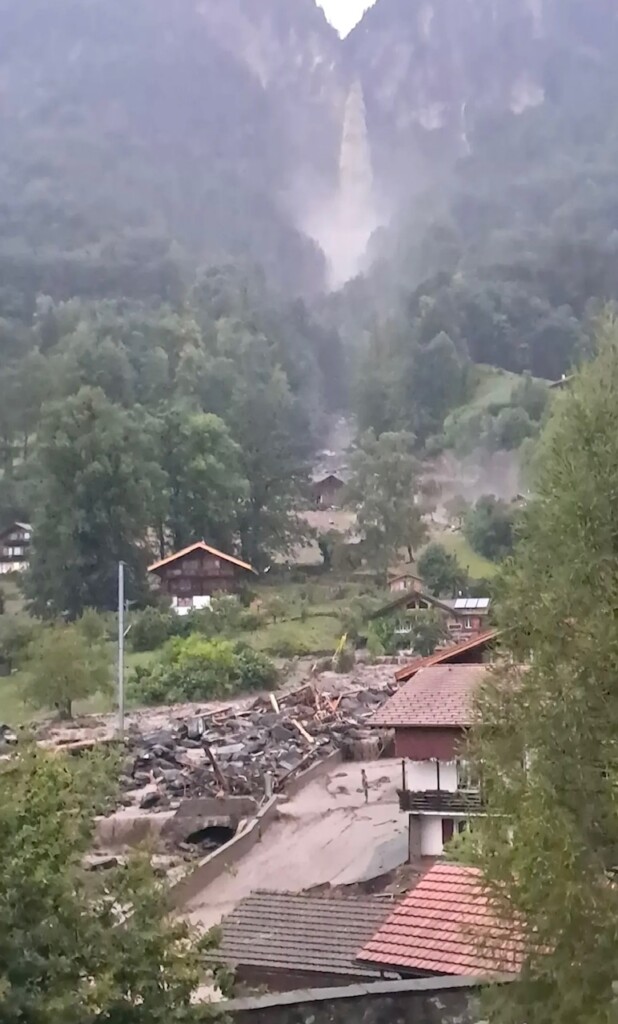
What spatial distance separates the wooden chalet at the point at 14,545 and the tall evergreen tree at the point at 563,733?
43665mm

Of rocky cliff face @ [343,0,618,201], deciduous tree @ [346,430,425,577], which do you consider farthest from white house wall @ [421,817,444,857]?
rocky cliff face @ [343,0,618,201]

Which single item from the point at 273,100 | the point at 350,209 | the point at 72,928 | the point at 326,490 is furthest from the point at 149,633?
the point at 273,100

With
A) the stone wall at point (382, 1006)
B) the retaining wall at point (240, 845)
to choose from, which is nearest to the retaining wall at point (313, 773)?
the retaining wall at point (240, 845)

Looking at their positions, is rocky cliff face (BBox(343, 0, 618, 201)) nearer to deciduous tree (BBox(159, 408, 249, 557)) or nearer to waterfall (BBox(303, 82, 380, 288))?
waterfall (BBox(303, 82, 380, 288))

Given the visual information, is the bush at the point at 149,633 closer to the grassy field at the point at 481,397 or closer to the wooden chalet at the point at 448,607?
the wooden chalet at the point at 448,607

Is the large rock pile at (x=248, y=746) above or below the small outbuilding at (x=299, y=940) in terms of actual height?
above

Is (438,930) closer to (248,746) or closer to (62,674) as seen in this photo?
(248,746)

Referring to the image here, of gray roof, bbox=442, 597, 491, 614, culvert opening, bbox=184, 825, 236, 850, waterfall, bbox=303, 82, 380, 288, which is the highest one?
waterfall, bbox=303, 82, 380, 288

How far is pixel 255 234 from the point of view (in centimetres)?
10600

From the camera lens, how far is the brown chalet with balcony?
1624 inches

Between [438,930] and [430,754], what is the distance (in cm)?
529

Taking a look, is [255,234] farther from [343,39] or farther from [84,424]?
[84,424]

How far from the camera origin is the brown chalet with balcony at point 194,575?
135ft

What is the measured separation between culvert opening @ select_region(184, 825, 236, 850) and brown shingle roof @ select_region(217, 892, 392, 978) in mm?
7172
